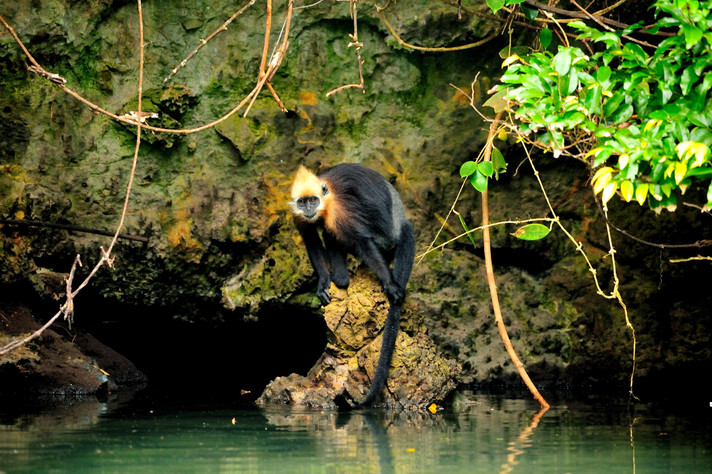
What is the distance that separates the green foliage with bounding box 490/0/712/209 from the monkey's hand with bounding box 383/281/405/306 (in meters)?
2.07

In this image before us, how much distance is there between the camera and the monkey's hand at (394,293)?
250 inches

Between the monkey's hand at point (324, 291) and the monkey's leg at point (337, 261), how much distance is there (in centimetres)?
8

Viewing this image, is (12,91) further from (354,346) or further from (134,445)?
(134,445)

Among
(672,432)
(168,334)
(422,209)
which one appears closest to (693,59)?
(672,432)

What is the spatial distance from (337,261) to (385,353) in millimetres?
948

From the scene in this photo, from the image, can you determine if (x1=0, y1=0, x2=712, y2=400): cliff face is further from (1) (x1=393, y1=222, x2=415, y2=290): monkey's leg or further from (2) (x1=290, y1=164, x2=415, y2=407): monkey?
(1) (x1=393, y1=222, x2=415, y2=290): monkey's leg

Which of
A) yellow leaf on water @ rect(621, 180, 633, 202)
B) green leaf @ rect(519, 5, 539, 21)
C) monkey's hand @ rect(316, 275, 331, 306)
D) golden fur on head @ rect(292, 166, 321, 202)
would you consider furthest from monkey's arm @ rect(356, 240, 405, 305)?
yellow leaf on water @ rect(621, 180, 633, 202)

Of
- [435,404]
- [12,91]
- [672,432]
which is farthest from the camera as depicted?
[12,91]

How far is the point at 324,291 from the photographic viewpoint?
21.9 ft

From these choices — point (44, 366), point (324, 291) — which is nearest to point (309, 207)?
point (324, 291)

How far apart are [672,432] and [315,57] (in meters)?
4.89

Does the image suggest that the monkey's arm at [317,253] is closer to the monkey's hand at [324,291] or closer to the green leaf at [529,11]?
the monkey's hand at [324,291]

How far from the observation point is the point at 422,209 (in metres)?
8.47

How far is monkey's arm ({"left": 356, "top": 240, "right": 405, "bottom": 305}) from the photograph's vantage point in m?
6.37
